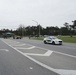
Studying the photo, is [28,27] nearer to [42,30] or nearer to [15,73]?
[42,30]

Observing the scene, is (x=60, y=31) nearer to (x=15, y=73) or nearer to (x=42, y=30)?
(x=42, y=30)

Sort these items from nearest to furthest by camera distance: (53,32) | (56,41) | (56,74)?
(56,74), (56,41), (53,32)

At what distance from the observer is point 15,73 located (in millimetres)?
8852

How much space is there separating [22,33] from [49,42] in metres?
136

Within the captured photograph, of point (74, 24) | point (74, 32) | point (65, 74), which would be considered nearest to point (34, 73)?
point (65, 74)

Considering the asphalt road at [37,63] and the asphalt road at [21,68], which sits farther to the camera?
the asphalt road at [37,63]

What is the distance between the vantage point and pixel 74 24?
5034 inches

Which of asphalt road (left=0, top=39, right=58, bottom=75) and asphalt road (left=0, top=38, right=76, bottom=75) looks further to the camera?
asphalt road (left=0, top=38, right=76, bottom=75)

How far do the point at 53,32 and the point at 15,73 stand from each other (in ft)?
602

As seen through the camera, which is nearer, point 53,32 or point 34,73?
point 34,73

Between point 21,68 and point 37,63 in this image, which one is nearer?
point 21,68

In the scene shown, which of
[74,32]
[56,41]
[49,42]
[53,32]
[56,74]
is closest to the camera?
[56,74]

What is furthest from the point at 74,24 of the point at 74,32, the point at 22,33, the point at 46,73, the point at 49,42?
the point at 46,73


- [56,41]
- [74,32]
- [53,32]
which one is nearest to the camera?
[56,41]
